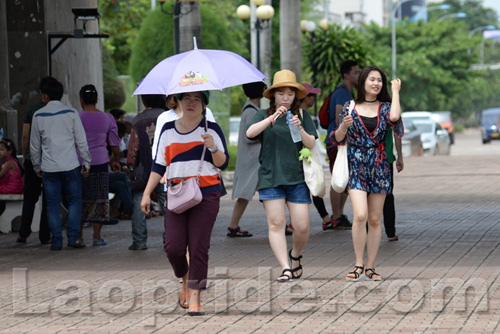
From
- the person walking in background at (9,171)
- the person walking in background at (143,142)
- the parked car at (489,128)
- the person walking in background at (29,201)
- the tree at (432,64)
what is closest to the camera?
the person walking in background at (143,142)

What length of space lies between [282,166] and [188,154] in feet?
4.70

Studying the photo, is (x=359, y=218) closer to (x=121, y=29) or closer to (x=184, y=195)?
(x=184, y=195)

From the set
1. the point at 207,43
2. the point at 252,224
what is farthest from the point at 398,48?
the point at 252,224

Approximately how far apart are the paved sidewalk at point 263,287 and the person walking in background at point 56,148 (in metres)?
0.68

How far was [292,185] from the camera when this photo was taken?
830 centimetres

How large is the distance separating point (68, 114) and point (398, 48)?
55612mm

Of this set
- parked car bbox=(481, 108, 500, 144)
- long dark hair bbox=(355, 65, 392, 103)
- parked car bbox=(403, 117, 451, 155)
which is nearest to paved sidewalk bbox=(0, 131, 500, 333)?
long dark hair bbox=(355, 65, 392, 103)

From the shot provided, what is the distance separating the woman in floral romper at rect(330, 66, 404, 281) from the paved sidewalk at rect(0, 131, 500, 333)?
0.35 m

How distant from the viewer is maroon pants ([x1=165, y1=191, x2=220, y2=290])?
700 centimetres

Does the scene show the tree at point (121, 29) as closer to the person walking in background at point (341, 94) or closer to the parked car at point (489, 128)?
the parked car at point (489, 128)

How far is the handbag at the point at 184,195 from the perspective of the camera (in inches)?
272

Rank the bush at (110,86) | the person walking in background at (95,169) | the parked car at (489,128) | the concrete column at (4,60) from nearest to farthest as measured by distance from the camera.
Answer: the person walking in background at (95,169), the concrete column at (4,60), the bush at (110,86), the parked car at (489,128)

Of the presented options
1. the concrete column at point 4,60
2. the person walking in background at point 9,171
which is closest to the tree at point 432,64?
the concrete column at point 4,60

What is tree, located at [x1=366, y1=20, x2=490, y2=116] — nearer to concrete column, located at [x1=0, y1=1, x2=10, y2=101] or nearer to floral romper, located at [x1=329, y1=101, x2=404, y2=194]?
concrete column, located at [x1=0, y1=1, x2=10, y2=101]
